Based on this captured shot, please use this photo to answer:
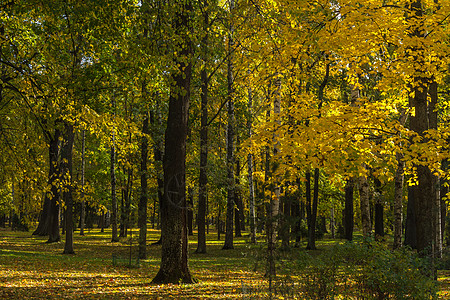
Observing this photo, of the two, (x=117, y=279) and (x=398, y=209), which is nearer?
(x=117, y=279)

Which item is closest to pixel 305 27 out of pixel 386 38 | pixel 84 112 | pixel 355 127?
pixel 386 38

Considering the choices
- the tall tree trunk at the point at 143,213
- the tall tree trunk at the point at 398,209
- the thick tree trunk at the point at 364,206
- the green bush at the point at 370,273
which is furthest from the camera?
the tall tree trunk at the point at 143,213

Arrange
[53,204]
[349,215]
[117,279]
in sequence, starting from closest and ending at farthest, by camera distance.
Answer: [117,279] → [53,204] → [349,215]

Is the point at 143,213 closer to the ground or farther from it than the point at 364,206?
closer to the ground

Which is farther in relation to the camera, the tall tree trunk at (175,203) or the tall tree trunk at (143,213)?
the tall tree trunk at (143,213)

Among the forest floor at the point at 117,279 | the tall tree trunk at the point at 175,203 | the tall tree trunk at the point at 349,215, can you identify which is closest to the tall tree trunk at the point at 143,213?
the forest floor at the point at 117,279

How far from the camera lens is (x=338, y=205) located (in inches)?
1253

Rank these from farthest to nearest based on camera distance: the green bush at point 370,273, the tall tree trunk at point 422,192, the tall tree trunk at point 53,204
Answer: the tall tree trunk at point 53,204, the tall tree trunk at point 422,192, the green bush at point 370,273

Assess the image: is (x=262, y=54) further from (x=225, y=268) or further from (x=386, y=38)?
(x=225, y=268)

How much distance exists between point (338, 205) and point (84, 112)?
2649 centimetres

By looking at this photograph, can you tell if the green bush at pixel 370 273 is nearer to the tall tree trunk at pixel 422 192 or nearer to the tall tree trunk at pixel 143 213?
the tall tree trunk at pixel 422 192

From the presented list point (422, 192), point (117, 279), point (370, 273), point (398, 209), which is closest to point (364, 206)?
point (398, 209)

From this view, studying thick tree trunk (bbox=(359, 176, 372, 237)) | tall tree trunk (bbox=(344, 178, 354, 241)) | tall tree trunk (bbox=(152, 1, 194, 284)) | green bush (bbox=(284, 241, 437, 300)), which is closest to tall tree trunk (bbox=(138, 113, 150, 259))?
tall tree trunk (bbox=(152, 1, 194, 284))

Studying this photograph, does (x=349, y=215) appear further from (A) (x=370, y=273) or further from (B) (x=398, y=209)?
(A) (x=370, y=273)
